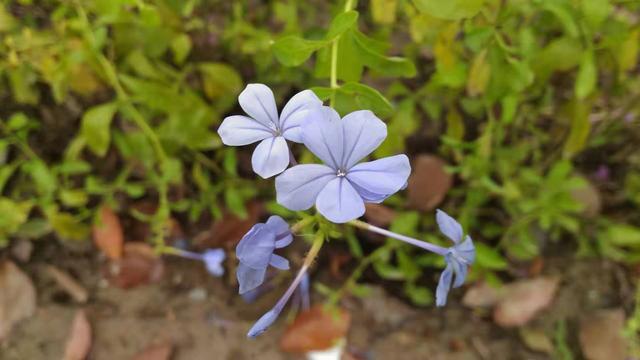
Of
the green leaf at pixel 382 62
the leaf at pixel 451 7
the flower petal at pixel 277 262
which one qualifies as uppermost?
the leaf at pixel 451 7

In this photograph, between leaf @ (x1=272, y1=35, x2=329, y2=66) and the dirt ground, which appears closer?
leaf @ (x1=272, y1=35, x2=329, y2=66)

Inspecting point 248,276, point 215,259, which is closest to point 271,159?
point 248,276

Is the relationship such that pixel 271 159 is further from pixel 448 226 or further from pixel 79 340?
pixel 79 340

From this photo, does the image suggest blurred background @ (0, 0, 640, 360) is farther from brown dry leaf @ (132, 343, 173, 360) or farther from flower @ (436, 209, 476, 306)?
flower @ (436, 209, 476, 306)

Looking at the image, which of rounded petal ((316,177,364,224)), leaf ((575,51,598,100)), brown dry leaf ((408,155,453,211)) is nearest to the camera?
rounded petal ((316,177,364,224))

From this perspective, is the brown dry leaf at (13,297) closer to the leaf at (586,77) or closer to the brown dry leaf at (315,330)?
the brown dry leaf at (315,330)


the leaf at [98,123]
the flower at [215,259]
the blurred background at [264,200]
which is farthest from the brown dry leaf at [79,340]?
the leaf at [98,123]

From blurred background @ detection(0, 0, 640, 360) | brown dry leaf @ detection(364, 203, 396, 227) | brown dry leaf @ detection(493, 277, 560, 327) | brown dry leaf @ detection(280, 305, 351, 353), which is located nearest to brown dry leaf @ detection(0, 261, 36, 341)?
blurred background @ detection(0, 0, 640, 360)
